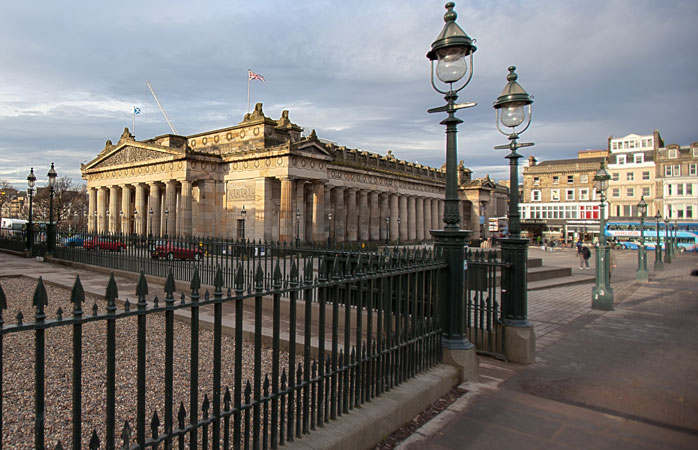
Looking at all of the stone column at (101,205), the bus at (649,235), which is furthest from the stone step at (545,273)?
the stone column at (101,205)

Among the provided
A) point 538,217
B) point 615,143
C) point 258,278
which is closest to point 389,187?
point 538,217

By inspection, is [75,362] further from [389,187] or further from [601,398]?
[389,187]

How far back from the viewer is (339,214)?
164 ft

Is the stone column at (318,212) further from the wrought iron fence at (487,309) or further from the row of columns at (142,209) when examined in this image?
Answer: the wrought iron fence at (487,309)

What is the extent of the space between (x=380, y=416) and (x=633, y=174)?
77.9 meters

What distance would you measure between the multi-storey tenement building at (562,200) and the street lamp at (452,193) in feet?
232

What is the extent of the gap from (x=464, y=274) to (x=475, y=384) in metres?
1.55

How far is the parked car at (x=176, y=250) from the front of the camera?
13.5 metres

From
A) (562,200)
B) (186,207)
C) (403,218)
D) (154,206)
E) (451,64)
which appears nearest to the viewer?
(451,64)

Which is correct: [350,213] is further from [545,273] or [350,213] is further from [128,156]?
[545,273]

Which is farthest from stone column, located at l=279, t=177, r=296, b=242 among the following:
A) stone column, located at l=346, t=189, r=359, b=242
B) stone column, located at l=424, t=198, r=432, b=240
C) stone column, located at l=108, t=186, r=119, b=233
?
stone column, located at l=424, t=198, r=432, b=240

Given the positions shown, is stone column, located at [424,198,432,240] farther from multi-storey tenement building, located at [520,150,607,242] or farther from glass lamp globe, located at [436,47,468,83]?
glass lamp globe, located at [436,47,468,83]

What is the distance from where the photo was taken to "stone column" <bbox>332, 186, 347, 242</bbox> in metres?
49.6

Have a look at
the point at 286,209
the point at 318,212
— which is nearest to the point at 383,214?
the point at 318,212
